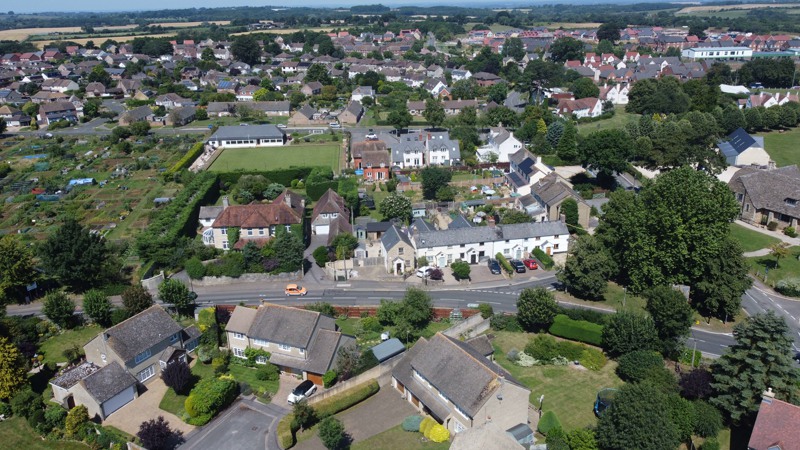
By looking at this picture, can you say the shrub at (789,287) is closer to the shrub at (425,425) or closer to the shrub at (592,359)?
the shrub at (592,359)

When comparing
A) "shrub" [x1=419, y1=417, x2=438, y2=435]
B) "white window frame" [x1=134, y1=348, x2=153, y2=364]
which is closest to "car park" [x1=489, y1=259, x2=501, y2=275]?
"shrub" [x1=419, y1=417, x2=438, y2=435]

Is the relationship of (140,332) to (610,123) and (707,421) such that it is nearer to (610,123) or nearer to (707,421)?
(707,421)

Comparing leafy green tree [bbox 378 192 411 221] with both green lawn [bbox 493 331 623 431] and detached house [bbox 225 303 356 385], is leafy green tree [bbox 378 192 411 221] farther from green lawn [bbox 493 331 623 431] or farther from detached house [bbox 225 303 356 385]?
green lawn [bbox 493 331 623 431]

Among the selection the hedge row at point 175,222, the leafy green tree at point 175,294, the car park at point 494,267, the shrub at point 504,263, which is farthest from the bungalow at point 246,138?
the leafy green tree at point 175,294

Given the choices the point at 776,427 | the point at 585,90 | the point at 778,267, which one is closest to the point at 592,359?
the point at 776,427

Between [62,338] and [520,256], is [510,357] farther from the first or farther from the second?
[62,338]

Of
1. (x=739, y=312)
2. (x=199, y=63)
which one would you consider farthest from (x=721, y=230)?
(x=199, y=63)

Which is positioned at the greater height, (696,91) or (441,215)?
(696,91)
